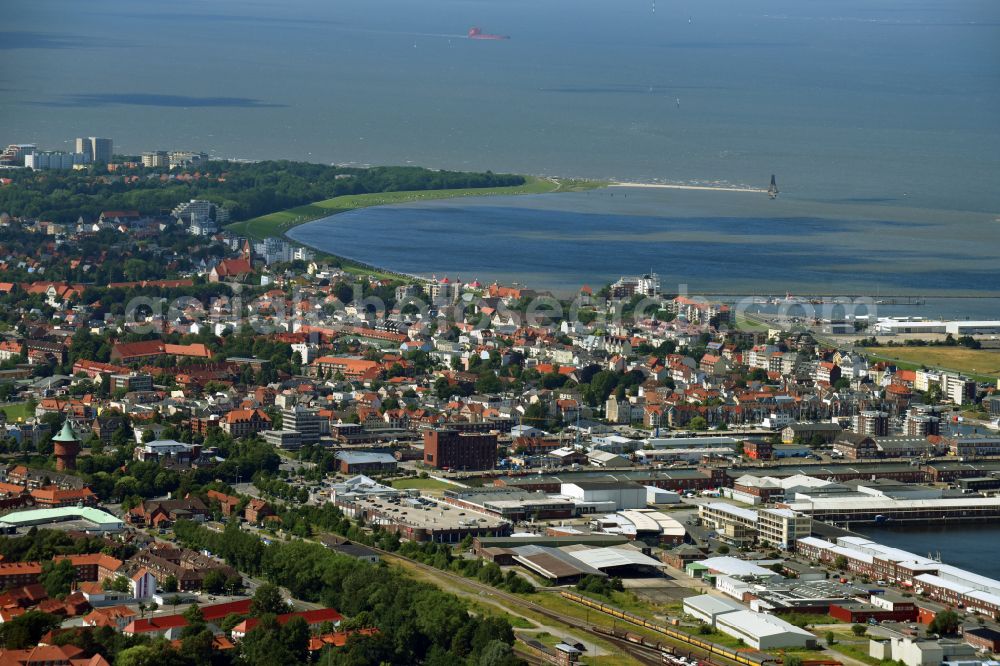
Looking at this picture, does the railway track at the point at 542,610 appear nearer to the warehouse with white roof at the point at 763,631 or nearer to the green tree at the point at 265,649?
the warehouse with white roof at the point at 763,631

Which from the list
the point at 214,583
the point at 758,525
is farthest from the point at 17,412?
the point at 758,525

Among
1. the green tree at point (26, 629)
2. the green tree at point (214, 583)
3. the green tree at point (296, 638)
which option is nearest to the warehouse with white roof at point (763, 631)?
the green tree at point (296, 638)

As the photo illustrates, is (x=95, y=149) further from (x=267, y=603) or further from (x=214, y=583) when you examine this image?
(x=267, y=603)

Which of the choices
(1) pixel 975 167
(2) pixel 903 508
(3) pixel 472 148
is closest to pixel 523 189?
(3) pixel 472 148

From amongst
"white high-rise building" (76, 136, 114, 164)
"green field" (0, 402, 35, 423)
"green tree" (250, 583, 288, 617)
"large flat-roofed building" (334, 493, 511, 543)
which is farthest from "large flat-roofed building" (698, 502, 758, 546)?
"white high-rise building" (76, 136, 114, 164)

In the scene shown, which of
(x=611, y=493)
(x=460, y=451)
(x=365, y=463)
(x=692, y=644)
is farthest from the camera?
(x=460, y=451)

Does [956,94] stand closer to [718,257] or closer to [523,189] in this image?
[523,189]

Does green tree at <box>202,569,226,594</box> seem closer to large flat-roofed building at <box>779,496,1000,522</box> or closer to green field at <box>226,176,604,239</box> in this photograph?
large flat-roofed building at <box>779,496,1000,522</box>
